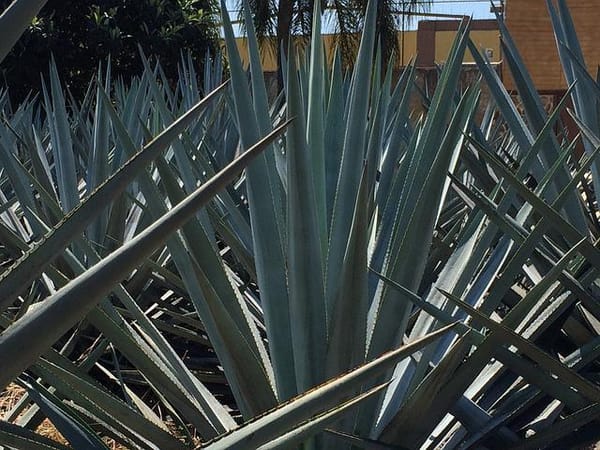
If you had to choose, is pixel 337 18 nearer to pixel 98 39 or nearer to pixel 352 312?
pixel 98 39

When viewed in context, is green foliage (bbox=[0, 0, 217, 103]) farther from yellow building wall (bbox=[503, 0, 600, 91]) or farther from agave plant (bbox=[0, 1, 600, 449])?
agave plant (bbox=[0, 1, 600, 449])

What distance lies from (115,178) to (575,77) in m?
1.27

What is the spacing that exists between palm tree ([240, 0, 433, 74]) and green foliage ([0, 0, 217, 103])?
2.37 metres

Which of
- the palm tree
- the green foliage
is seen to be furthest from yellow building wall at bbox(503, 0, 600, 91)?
the green foliage

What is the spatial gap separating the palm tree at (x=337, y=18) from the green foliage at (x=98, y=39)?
93.2 inches

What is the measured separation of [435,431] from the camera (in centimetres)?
108

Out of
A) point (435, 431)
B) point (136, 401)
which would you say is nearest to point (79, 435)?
point (136, 401)

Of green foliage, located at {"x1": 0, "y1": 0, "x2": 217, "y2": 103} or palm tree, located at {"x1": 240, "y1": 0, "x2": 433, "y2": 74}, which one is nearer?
green foliage, located at {"x1": 0, "y1": 0, "x2": 217, "y2": 103}

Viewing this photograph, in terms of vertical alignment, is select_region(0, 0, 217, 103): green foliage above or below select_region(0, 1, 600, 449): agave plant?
above

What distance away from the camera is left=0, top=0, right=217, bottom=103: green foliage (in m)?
7.33

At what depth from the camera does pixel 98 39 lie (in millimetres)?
7336

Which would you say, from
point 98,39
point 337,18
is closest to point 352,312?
point 98,39

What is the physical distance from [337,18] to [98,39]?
399cm

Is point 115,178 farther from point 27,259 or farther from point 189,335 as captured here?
point 189,335
